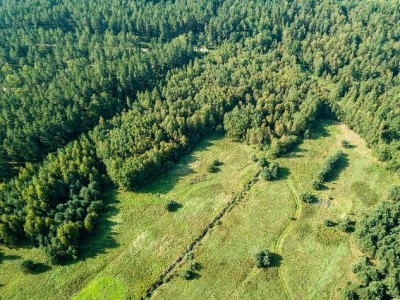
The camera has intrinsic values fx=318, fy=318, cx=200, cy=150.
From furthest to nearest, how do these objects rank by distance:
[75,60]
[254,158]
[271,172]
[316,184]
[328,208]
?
[75,60]
[254,158]
[271,172]
[316,184]
[328,208]

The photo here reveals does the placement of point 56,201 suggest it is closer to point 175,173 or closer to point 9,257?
point 9,257

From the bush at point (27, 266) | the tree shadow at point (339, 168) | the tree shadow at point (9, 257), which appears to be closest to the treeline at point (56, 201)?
the tree shadow at point (9, 257)

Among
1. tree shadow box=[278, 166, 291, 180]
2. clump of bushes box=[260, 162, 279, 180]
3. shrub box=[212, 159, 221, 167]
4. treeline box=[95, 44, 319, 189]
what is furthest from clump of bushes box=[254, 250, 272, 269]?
treeline box=[95, 44, 319, 189]

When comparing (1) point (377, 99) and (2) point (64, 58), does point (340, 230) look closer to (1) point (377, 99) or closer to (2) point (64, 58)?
(1) point (377, 99)

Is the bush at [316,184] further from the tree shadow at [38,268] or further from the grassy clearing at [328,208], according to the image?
the tree shadow at [38,268]

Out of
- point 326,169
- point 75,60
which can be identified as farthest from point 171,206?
point 75,60

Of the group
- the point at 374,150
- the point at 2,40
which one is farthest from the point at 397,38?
the point at 2,40

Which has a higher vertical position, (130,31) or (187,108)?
(130,31)
